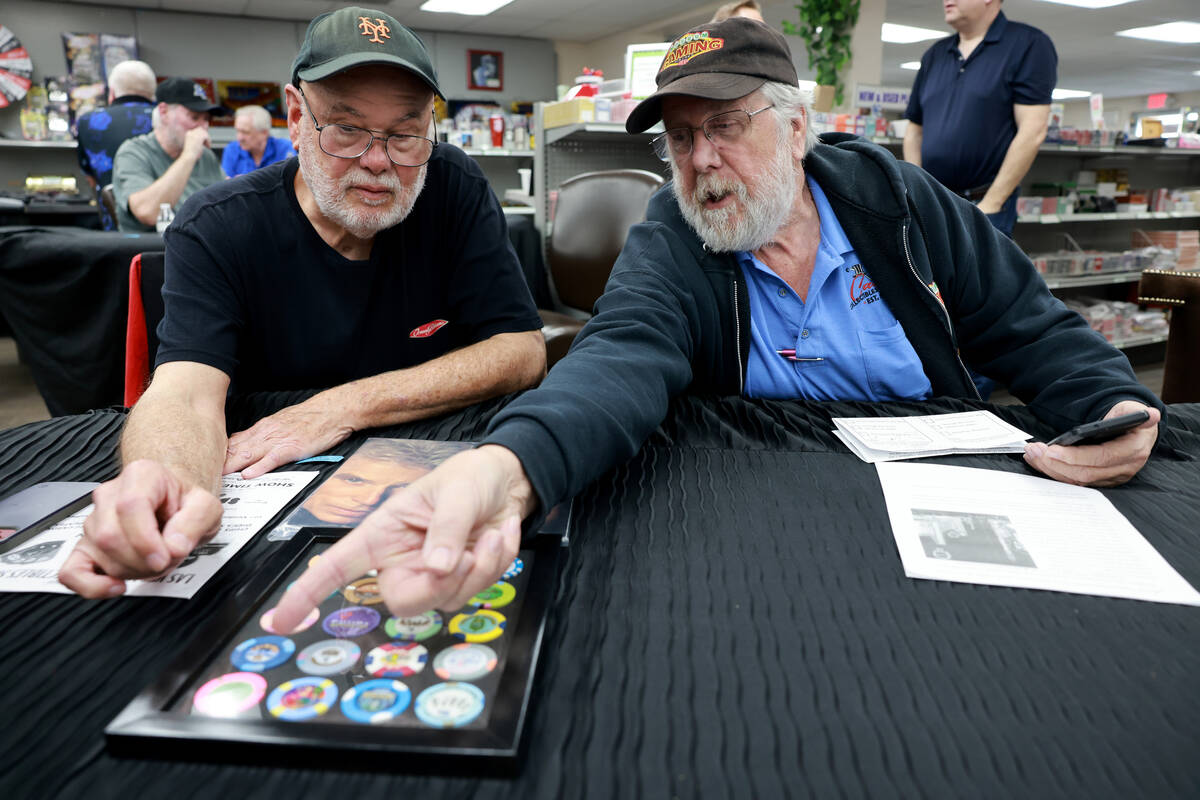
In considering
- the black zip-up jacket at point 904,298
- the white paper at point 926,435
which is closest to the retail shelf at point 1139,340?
the black zip-up jacket at point 904,298

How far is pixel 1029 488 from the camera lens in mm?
824

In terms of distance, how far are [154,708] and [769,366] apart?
3.47 ft

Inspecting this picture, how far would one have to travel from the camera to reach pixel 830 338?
1.28 meters

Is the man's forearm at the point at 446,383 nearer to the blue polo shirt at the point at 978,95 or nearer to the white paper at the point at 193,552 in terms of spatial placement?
the white paper at the point at 193,552

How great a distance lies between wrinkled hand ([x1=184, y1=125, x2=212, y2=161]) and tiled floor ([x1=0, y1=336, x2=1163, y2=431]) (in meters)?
1.44

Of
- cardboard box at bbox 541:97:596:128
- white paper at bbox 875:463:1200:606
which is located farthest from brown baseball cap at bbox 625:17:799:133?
cardboard box at bbox 541:97:596:128

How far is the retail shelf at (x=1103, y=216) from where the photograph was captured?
4270mm

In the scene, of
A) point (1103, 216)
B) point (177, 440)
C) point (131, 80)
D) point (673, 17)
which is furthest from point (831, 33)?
point (673, 17)

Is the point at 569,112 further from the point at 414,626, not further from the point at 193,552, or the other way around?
the point at 414,626

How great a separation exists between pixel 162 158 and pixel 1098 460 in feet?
14.2

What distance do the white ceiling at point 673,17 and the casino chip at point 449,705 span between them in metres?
7.62

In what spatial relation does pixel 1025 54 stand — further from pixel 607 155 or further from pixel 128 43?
pixel 128 43

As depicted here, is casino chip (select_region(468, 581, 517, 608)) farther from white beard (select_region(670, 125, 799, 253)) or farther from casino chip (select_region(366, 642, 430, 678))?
white beard (select_region(670, 125, 799, 253))

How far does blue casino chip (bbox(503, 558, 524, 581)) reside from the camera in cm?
61
